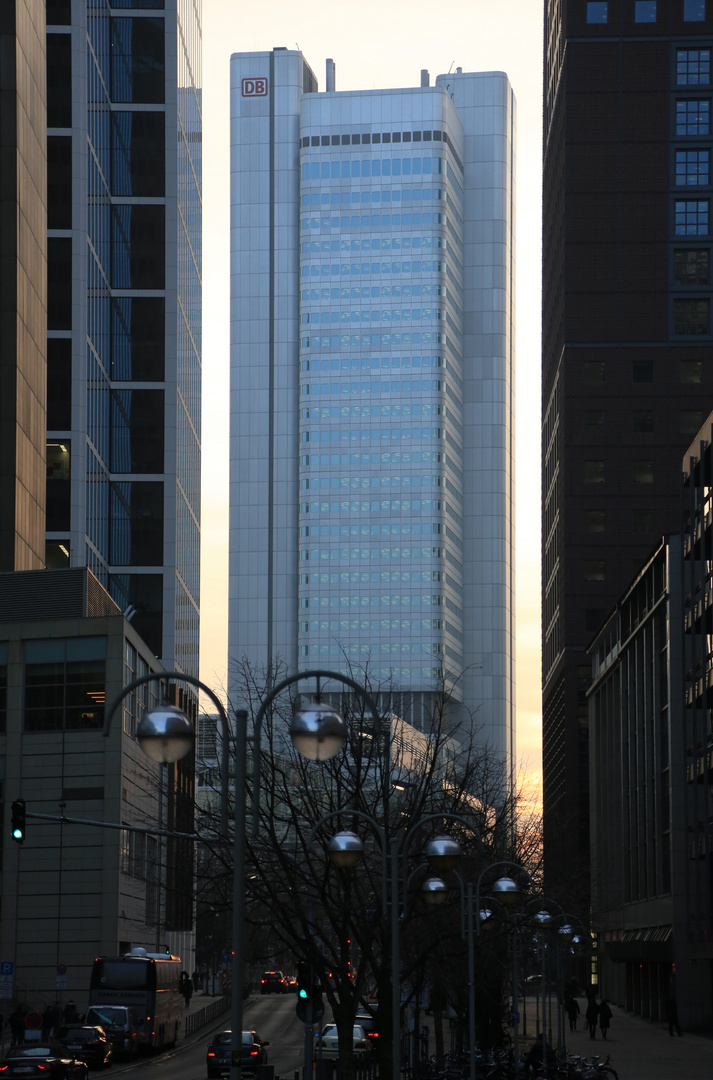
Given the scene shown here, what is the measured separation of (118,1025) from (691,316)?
3829 inches

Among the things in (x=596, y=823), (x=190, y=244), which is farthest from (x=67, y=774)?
(x=190, y=244)

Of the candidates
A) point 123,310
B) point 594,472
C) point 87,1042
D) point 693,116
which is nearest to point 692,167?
point 693,116

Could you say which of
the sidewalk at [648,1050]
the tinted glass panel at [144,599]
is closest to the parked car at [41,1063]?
the sidewalk at [648,1050]

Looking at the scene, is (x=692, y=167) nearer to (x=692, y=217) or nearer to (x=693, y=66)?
(x=692, y=217)

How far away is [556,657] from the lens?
487ft

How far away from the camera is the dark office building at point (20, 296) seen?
2758 inches

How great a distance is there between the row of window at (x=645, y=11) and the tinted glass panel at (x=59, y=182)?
55968 mm

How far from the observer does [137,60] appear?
121125 mm

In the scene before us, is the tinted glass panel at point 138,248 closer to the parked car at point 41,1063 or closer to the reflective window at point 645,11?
the reflective window at point 645,11

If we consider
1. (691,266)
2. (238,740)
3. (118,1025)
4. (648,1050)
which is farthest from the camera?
(691,266)

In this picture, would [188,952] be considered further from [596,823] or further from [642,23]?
[642,23]

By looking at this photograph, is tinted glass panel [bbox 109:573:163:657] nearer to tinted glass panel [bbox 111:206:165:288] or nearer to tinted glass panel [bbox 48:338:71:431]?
tinted glass panel [bbox 48:338:71:431]

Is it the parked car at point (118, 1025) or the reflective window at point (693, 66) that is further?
the reflective window at point (693, 66)

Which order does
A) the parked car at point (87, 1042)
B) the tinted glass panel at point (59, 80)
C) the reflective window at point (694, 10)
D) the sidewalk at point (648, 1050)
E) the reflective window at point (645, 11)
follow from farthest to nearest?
the reflective window at point (645, 11), the reflective window at point (694, 10), the tinted glass panel at point (59, 80), the parked car at point (87, 1042), the sidewalk at point (648, 1050)
